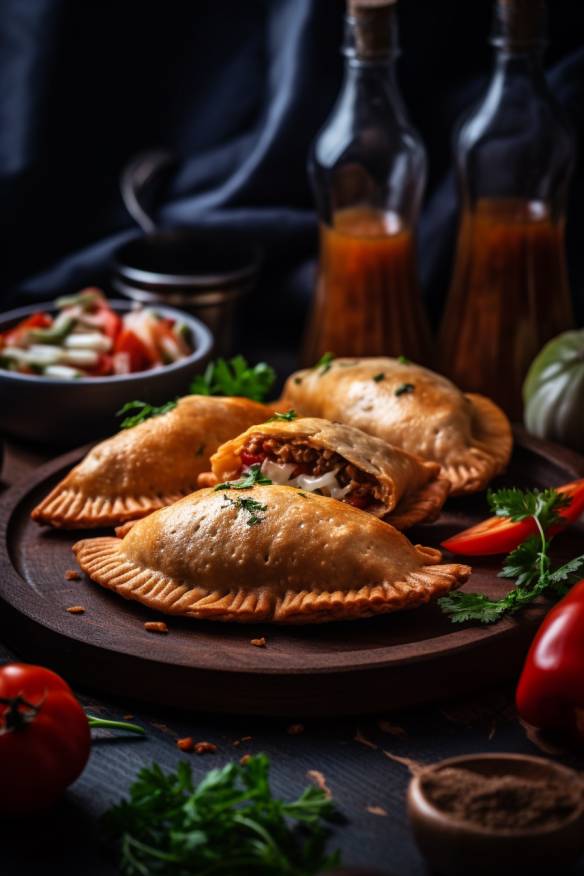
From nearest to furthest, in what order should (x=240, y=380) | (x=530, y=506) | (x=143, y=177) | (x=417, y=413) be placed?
1. (x=530, y=506)
2. (x=417, y=413)
3. (x=240, y=380)
4. (x=143, y=177)

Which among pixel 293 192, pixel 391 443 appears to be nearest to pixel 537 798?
pixel 391 443

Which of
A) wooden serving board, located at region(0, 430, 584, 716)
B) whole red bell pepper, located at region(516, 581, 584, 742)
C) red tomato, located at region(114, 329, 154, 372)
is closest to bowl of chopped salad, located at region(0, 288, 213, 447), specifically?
red tomato, located at region(114, 329, 154, 372)

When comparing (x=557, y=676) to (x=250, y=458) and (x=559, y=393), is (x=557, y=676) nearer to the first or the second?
(x=250, y=458)

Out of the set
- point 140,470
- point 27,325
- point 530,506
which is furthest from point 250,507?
point 27,325

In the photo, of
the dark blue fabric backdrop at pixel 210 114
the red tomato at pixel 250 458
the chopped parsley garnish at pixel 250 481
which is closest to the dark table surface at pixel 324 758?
the chopped parsley garnish at pixel 250 481

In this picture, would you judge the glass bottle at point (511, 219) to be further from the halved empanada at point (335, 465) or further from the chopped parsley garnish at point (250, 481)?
the chopped parsley garnish at point (250, 481)

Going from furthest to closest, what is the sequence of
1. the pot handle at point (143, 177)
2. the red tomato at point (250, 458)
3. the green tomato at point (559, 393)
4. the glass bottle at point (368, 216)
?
1. the pot handle at point (143, 177)
2. the glass bottle at point (368, 216)
3. the green tomato at point (559, 393)
4. the red tomato at point (250, 458)

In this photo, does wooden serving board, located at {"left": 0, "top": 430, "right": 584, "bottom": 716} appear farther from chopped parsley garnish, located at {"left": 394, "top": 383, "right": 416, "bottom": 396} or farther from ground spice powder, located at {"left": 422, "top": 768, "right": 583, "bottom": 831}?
chopped parsley garnish, located at {"left": 394, "top": 383, "right": 416, "bottom": 396}

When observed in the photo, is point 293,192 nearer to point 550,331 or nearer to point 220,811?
point 550,331
